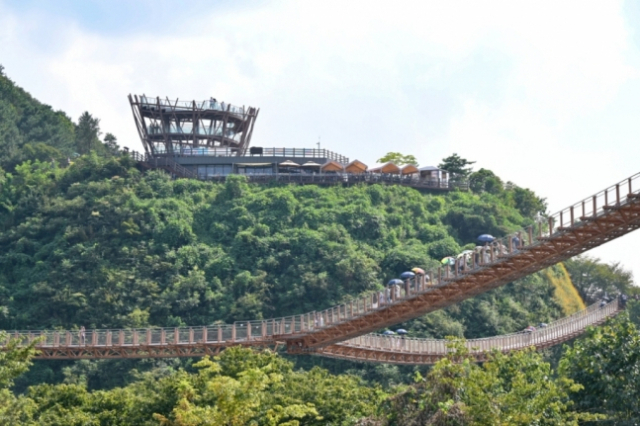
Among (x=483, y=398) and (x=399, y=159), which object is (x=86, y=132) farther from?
(x=483, y=398)

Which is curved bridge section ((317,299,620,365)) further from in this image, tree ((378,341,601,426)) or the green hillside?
tree ((378,341,601,426))

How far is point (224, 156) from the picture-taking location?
74.6 meters

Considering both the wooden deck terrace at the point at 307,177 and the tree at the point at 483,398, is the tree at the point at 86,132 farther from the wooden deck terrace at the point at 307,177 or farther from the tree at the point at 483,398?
the tree at the point at 483,398

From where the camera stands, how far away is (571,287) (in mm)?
71000

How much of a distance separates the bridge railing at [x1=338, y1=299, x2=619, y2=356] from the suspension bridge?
0.05 m

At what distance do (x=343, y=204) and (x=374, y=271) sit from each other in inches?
285

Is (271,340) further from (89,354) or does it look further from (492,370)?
(492,370)

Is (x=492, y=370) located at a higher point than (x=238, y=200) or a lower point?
lower

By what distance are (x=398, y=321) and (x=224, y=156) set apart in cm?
3156

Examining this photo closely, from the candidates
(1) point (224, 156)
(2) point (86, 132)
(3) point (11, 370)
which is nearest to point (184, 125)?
(1) point (224, 156)

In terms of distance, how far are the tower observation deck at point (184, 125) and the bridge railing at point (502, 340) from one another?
25.2 metres

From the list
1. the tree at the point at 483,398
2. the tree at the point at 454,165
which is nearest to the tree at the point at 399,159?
the tree at the point at 454,165

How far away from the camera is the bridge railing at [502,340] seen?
48875 mm

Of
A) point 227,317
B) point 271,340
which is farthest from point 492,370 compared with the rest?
point 227,317
